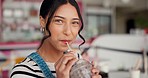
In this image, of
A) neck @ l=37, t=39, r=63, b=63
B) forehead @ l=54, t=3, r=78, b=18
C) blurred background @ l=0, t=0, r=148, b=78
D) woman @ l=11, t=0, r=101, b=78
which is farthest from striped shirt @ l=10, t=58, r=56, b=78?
blurred background @ l=0, t=0, r=148, b=78

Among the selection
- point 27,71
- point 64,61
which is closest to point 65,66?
point 64,61

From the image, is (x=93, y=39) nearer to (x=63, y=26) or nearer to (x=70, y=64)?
(x=63, y=26)

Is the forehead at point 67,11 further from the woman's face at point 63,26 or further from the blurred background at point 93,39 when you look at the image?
the blurred background at point 93,39

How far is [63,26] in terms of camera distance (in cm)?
95

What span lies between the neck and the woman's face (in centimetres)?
8

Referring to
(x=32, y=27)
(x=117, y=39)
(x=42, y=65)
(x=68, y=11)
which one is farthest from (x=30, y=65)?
(x=32, y=27)

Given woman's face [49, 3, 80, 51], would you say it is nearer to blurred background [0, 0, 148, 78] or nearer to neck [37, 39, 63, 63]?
neck [37, 39, 63, 63]

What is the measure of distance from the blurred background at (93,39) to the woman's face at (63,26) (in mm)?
490

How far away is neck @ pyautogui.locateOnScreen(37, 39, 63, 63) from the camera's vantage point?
103cm

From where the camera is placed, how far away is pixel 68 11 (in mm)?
949

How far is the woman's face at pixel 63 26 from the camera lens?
94 cm

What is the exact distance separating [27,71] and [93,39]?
3715 millimetres

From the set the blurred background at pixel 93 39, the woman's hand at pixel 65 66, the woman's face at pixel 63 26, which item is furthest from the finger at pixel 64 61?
the blurred background at pixel 93 39

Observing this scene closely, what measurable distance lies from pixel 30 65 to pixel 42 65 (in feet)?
0.15
